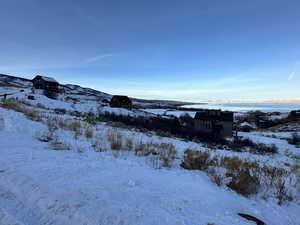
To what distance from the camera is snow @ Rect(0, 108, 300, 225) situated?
1523 millimetres

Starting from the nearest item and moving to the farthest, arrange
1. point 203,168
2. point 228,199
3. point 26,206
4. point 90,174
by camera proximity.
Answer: point 26,206 → point 228,199 → point 90,174 → point 203,168

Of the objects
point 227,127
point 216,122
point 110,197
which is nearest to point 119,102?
point 216,122

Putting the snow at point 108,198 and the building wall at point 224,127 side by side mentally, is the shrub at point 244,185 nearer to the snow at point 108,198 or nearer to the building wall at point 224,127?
the snow at point 108,198

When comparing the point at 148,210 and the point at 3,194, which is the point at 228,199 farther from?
the point at 3,194

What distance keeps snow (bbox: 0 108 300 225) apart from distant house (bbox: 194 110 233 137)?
25.3 metres

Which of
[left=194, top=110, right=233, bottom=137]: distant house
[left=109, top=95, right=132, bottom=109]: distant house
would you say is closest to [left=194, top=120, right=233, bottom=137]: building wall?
[left=194, top=110, right=233, bottom=137]: distant house

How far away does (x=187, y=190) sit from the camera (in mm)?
2336

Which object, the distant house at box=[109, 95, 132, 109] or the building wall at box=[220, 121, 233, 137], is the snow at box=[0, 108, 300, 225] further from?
the distant house at box=[109, 95, 132, 109]

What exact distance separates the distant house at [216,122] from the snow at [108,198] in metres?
25.3

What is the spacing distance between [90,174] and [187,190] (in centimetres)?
150

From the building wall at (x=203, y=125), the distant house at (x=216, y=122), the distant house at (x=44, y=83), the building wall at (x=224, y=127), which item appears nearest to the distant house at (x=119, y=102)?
the distant house at (x=44, y=83)

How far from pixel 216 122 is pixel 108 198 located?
28.0 meters

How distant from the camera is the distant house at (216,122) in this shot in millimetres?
26578

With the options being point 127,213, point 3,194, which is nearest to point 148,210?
point 127,213
